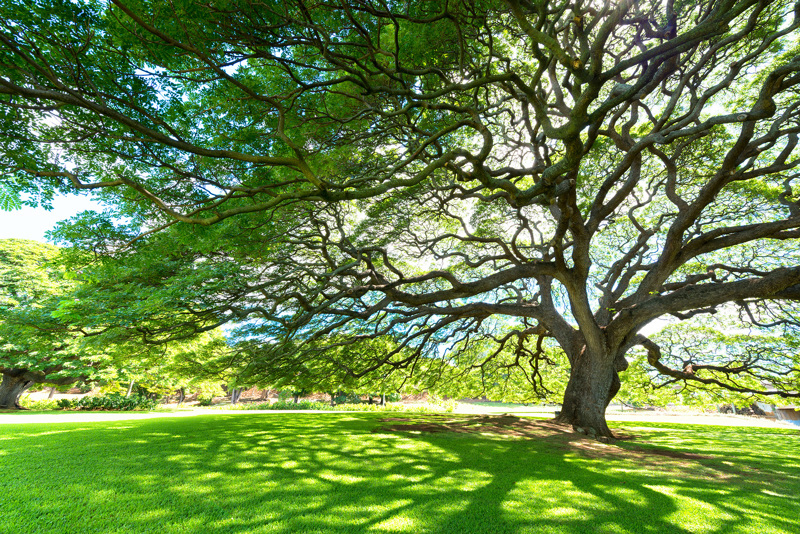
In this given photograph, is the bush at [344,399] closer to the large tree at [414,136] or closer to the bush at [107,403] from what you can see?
the bush at [107,403]

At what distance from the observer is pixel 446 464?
430 cm

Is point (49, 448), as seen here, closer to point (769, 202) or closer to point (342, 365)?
point (342, 365)

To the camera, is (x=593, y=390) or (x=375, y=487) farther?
(x=593, y=390)

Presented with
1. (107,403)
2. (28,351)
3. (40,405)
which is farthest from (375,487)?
(40,405)

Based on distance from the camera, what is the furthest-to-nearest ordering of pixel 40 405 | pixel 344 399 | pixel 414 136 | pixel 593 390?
pixel 344 399, pixel 40 405, pixel 593 390, pixel 414 136

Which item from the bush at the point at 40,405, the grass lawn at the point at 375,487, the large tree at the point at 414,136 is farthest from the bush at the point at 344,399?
the grass lawn at the point at 375,487

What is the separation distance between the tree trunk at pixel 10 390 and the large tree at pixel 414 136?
54.5 feet

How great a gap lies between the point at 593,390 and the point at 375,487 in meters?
5.80

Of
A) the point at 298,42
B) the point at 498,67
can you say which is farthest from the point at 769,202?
the point at 298,42

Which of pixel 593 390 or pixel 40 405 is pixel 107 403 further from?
pixel 593 390

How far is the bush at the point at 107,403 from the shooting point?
16484 mm

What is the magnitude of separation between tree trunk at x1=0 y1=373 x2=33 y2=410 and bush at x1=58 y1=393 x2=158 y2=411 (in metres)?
1.91

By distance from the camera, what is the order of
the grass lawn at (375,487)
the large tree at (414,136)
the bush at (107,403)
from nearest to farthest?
the grass lawn at (375,487) < the large tree at (414,136) < the bush at (107,403)

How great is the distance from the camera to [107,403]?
54.3 feet
